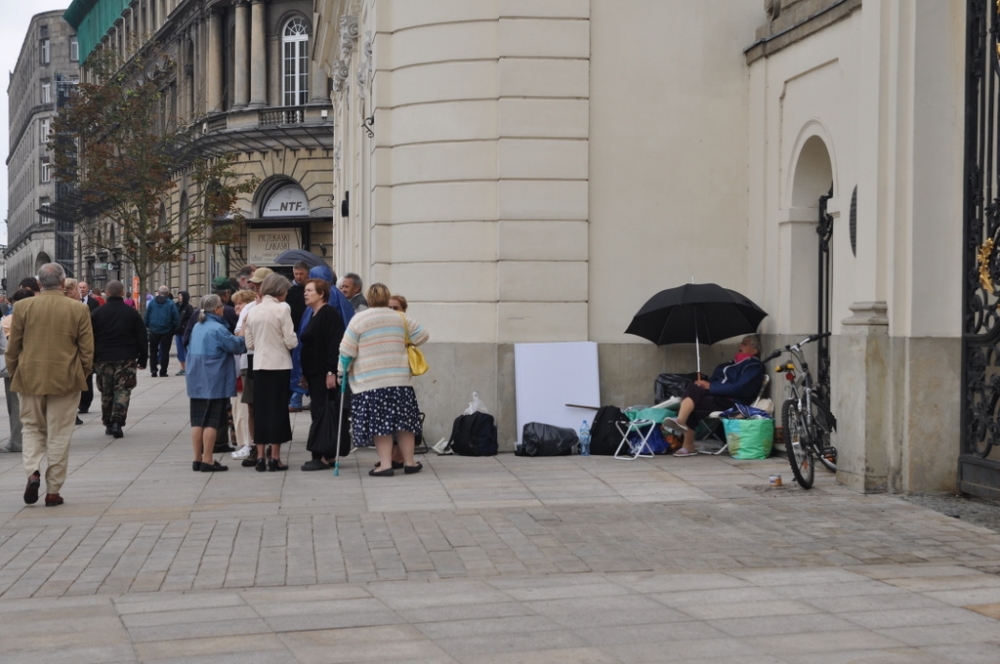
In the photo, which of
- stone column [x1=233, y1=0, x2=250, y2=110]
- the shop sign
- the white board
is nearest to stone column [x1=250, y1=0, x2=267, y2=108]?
stone column [x1=233, y1=0, x2=250, y2=110]

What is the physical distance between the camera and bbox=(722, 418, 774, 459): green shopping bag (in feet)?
43.7

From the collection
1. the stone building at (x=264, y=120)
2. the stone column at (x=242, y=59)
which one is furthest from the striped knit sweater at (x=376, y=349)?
the stone column at (x=242, y=59)

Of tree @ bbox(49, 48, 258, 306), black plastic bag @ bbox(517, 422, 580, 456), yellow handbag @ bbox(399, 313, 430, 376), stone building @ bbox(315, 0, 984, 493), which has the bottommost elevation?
black plastic bag @ bbox(517, 422, 580, 456)

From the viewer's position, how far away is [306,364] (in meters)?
12.7

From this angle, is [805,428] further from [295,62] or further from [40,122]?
[40,122]

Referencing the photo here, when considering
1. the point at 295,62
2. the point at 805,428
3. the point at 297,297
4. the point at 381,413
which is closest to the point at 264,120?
the point at 295,62

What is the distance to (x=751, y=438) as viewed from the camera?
13320mm

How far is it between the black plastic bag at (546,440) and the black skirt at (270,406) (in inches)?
100

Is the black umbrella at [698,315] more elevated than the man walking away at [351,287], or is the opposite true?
the man walking away at [351,287]

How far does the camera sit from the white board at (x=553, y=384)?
14195 millimetres

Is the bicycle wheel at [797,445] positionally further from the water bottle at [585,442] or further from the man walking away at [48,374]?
the man walking away at [48,374]

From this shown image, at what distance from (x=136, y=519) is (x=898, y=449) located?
564 centimetres

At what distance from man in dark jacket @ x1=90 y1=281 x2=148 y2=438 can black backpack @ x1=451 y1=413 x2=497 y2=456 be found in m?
4.22

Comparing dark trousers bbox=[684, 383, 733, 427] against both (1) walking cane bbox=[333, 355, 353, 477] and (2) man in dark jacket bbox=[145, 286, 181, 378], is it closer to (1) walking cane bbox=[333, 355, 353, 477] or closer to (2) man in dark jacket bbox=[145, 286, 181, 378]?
(1) walking cane bbox=[333, 355, 353, 477]
